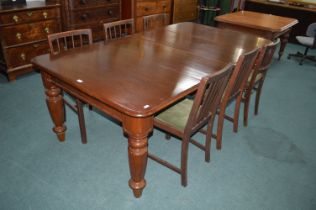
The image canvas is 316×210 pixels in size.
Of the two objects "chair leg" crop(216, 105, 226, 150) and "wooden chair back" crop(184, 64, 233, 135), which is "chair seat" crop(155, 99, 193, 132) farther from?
"chair leg" crop(216, 105, 226, 150)

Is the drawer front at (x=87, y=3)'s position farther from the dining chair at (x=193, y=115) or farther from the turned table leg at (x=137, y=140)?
the turned table leg at (x=137, y=140)

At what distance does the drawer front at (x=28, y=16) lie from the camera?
2861mm

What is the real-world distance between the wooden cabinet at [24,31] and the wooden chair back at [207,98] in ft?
8.05

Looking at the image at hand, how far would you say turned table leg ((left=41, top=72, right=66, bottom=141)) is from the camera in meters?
1.92

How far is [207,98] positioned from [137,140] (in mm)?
503

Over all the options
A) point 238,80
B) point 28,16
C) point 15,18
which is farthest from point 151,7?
point 238,80

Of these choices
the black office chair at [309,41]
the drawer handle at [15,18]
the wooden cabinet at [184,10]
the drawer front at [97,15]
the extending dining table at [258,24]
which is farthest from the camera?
the wooden cabinet at [184,10]

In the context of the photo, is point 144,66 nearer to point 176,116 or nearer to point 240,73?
point 176,116

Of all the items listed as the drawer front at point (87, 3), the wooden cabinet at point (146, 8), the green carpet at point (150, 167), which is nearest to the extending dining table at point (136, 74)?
the green carpet at point (150, 167)

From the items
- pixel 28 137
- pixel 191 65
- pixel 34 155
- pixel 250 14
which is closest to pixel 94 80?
pixel 191 65

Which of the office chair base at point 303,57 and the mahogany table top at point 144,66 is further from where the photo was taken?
the office chair base at point 303,57

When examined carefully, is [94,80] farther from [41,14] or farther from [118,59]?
[41,14]

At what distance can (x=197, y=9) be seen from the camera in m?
5.58

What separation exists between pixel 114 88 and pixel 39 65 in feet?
2.01
